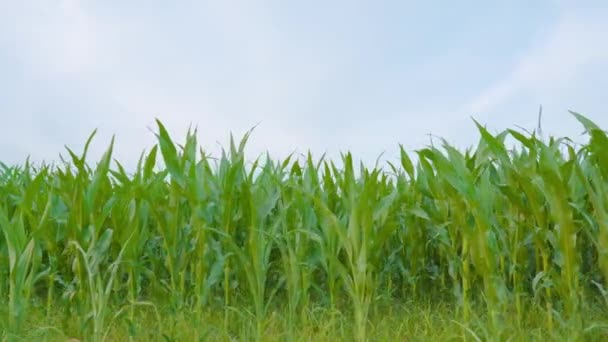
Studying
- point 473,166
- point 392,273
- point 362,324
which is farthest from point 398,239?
point 362,324

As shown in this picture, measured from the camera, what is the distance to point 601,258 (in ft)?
10.8

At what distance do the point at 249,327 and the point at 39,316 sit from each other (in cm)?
155

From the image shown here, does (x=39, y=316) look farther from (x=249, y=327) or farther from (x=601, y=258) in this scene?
(x=601, y=258)

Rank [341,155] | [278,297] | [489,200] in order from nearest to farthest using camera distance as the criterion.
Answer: [489,200]
[341,155]
[278,297]

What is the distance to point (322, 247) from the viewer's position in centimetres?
361

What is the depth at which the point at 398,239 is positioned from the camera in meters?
4.95

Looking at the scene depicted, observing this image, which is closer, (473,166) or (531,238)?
(531,238)

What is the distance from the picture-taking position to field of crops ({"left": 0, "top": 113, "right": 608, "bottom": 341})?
130 inches

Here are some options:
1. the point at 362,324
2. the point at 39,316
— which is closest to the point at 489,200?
the point at 362,324

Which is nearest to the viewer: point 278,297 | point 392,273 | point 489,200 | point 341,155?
point 489,200

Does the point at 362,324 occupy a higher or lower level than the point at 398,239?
lower

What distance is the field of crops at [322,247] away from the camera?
3293 millimetres

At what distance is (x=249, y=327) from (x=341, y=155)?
4.52 feet

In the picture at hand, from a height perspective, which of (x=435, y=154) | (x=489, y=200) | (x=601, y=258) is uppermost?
(x=435, y=154)
